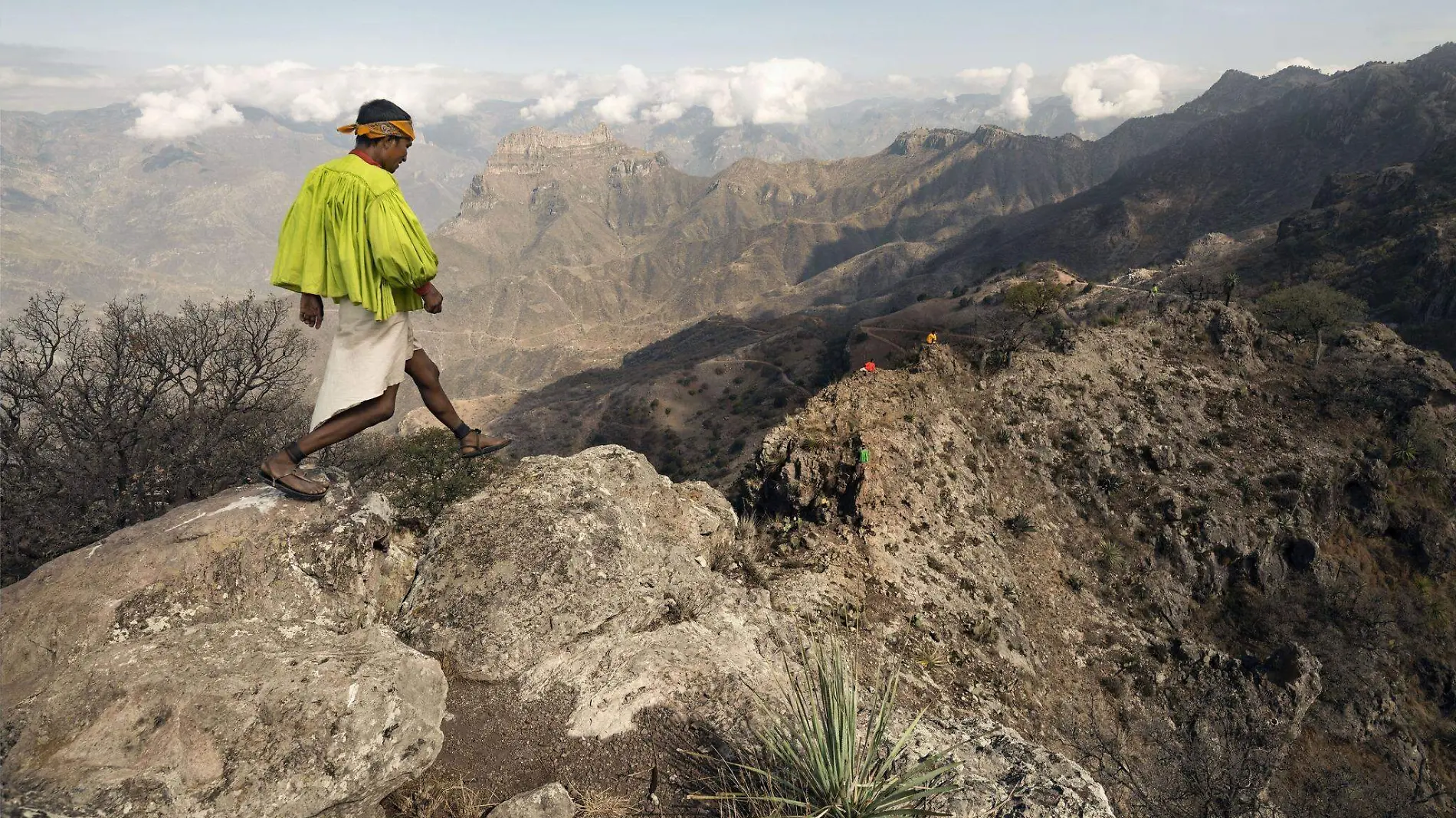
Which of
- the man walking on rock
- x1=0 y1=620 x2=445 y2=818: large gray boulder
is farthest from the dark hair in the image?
x1=0 y1=620 x2=445 y2=818: large gray boulder

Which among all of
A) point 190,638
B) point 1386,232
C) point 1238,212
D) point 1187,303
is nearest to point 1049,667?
point 190,638

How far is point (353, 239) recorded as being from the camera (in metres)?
4.78

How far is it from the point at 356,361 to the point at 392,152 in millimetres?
1808

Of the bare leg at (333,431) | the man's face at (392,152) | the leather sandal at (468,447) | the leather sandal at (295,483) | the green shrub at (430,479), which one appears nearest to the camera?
the man's face at (392,152)

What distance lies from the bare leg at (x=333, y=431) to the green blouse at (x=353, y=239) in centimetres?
92

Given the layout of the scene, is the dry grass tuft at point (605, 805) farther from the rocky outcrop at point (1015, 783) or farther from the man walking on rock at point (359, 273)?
the man walking on rock at point (359, 273)

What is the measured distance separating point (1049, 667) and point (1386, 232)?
82478 millimetres

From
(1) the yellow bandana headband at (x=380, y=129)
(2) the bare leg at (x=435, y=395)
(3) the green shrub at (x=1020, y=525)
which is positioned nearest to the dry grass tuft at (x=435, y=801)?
(2) the bare leg at (x=435, y=395)

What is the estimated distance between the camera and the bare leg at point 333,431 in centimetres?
530

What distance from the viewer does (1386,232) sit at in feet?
211

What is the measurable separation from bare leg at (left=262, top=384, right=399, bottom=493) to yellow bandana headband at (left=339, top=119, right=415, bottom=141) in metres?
2.11

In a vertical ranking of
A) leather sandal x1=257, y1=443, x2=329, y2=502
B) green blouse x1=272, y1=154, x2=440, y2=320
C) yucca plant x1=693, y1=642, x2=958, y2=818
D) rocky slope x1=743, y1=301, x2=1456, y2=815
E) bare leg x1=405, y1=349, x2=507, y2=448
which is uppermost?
green blouse x1=272, y1=154, x2=440, y2=320

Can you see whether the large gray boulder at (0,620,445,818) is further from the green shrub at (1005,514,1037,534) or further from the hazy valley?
the green shrub at (1005,514,1037,534)

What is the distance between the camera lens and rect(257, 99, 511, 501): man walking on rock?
15.7 ft
